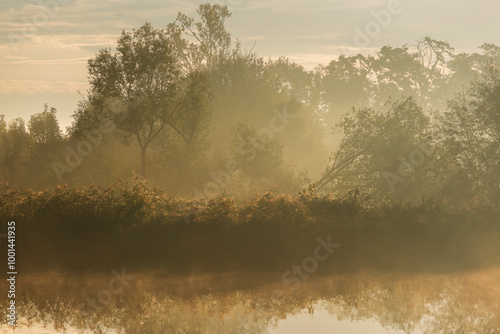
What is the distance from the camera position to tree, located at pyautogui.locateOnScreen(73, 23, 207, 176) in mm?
50406

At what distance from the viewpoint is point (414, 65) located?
347 feet

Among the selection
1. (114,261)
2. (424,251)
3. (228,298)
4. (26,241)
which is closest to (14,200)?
(26,241)

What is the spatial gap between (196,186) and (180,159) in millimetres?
3041

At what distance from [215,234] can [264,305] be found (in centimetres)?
569

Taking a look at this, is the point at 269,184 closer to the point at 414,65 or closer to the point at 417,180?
the point at 417,180

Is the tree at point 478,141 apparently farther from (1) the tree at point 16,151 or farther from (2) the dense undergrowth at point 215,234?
(1) the tree at point 16,151

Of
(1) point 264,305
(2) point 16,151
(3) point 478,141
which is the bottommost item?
(1) point 264,305

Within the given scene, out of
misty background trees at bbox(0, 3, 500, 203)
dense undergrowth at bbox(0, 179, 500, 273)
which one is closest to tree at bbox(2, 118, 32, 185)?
misty background trees at bbox(0, 3, 500, 203)

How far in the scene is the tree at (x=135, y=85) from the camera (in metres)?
50.4

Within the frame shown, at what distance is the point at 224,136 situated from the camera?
6900cm

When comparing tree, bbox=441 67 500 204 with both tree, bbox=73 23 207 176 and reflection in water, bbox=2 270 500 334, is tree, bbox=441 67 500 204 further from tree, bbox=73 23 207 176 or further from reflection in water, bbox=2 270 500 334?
tree, bbox=73 23 207 176

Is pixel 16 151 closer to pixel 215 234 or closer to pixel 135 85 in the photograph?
pixel 135 85

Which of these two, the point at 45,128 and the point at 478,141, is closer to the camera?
the point at 478,141

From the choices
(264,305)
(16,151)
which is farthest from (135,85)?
(264,305)
